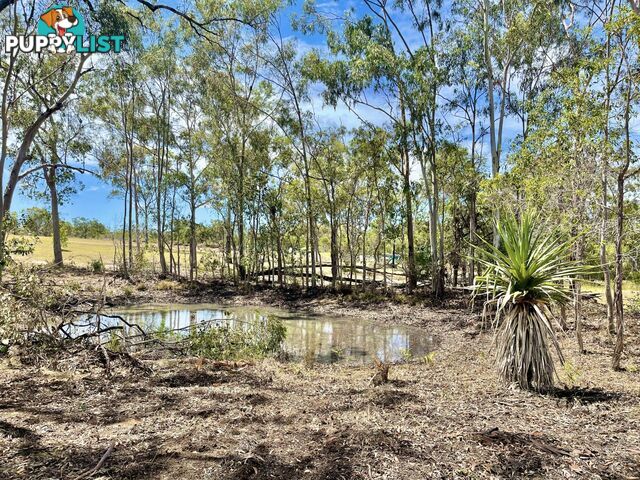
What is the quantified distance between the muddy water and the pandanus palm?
13.1 ft

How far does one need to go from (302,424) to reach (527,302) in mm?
2790

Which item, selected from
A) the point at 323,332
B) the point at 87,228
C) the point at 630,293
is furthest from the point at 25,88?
the point at 87,228

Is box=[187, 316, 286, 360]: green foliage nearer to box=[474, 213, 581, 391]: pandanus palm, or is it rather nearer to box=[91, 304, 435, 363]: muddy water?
box=[91, 304, 435, 363]: muddy water

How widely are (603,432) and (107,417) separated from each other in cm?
432

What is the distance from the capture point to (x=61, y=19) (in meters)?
8.24

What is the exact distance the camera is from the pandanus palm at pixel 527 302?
4.43 meters

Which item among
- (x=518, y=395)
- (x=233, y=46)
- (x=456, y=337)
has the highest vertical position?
(x=233, y=46)

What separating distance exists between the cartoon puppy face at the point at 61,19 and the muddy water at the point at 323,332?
652 cm

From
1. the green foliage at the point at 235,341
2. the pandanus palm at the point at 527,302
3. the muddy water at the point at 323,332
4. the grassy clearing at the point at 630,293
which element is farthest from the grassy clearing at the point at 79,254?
the grassy clearing at the point at 630,293

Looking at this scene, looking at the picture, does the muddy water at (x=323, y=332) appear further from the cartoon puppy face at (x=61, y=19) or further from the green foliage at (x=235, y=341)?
the cartoon puppy face at (x=61, y=19)

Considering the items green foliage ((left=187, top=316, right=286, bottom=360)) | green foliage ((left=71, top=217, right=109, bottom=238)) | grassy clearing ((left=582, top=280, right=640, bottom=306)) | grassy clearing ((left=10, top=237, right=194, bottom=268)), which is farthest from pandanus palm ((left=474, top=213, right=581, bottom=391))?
green foliage ((left=71, top=217, right=109, bottom=238))

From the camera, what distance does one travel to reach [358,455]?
3023 mm

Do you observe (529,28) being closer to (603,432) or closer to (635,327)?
(635,327)

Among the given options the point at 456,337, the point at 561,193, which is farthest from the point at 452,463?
the point at 456,337
